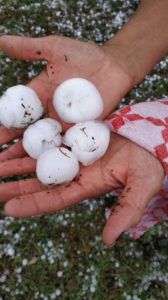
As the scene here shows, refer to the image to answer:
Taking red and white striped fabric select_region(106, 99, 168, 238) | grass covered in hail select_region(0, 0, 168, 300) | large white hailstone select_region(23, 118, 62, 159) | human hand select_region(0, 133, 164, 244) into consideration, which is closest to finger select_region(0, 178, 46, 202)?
human hand select_region(0, 133, 164, 244)

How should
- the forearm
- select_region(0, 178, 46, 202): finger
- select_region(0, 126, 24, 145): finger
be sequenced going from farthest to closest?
1. the forearm
2. select_region(0, 126, 24, 145): finger
3. select_region(0, 178, 46, 202): finger

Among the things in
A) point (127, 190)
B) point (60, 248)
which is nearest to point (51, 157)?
point (127, 190)

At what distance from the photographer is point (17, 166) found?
A: 145 cm

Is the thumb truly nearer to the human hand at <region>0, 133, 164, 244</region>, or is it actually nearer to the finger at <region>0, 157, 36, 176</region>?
the human hand at <region>0, 133, 164, 244</region>

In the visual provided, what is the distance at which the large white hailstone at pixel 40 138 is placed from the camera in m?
1.43

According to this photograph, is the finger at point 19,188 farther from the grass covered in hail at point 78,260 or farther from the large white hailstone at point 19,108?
the grass covered in hail at point 78,260

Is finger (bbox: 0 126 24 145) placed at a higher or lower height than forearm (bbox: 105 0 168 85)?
lower

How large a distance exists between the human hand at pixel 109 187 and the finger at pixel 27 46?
1.36 ft

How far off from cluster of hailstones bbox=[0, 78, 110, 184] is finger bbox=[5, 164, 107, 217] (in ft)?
0.09

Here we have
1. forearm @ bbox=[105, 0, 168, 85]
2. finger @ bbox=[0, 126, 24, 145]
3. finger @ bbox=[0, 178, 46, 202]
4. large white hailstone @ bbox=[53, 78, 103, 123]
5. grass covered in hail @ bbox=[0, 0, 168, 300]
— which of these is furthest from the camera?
grass covered in hail @ bbox=[0, 0, 168, 300]

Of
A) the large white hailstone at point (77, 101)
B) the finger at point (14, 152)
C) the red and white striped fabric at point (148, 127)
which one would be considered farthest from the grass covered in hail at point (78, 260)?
the large white hailstone at point (77, 101)

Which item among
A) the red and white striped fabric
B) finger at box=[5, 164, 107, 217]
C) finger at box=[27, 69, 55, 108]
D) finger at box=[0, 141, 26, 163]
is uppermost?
finger at box=[27, 69, 55, 108]

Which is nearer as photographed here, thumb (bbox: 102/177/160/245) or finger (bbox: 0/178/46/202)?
thumb (bbox: 102/177/160/245)

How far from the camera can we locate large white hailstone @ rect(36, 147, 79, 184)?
1.36 m
